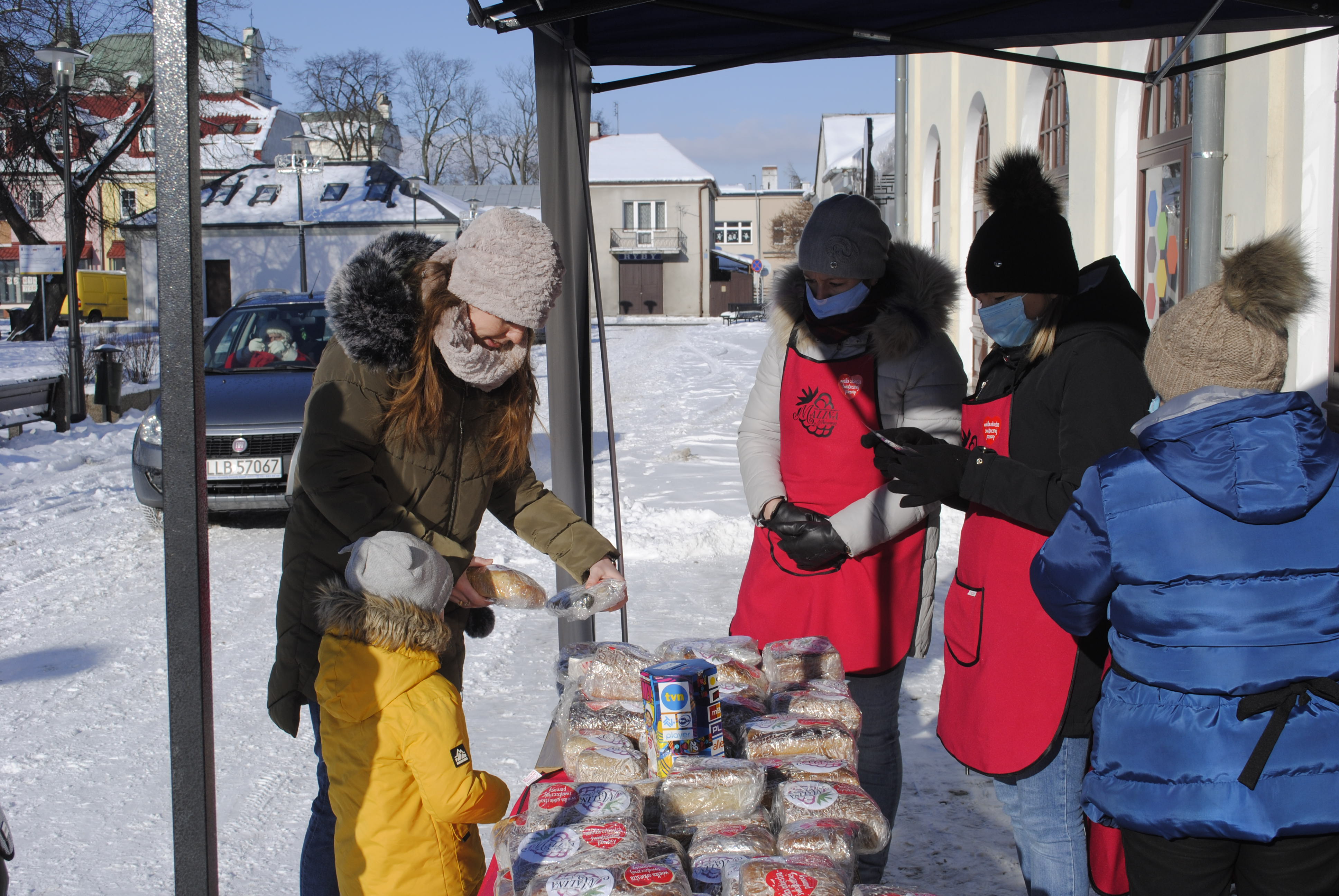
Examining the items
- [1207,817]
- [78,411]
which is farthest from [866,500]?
[78,411]

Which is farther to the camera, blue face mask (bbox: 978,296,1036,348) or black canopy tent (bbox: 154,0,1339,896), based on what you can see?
black canopy tent (bbox: 154,0,1339,896)

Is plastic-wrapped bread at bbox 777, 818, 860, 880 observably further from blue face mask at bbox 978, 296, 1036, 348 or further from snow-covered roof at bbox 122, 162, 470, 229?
snow-covered roof at bbox 122, 162, 470, 229

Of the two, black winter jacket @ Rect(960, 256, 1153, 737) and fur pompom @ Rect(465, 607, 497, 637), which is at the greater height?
black winter jacket @ Rect(960, 256, 1153, 737)

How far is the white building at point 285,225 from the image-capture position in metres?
39.0

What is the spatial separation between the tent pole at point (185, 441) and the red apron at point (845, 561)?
168 cm

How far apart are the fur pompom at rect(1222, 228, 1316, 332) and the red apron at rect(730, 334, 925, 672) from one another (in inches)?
39.9

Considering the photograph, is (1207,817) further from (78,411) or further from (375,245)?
(78,411)

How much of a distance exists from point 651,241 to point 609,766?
53033mm

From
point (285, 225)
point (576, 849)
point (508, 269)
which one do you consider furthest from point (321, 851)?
point (285, 225)

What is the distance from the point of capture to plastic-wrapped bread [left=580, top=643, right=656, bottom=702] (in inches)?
95.1

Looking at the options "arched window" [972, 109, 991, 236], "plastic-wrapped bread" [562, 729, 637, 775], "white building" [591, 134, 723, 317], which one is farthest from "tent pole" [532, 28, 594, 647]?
"white building" [591, 134, 723, 317]

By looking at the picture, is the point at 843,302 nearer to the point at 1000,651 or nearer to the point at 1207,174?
the point at 1000,651

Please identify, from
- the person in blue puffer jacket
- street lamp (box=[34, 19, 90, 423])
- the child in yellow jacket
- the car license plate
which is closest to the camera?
the person in blue puffer jacket

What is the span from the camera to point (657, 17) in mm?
3283
